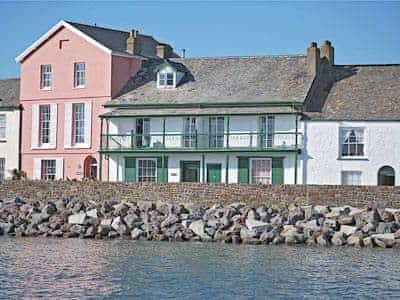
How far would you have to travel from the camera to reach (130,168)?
50.5 m

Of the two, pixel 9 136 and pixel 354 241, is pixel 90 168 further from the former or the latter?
pixel 354 241

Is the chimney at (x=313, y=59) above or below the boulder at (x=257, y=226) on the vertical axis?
above

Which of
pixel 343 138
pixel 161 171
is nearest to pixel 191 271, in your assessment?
pixel 343 138

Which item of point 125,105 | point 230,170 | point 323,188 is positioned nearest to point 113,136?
point 125,105

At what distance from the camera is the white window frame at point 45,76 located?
54.1m

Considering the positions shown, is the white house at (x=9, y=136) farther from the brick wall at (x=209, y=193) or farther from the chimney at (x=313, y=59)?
the chimney at (x=313, y=59)

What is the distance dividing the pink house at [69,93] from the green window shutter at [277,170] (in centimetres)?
903

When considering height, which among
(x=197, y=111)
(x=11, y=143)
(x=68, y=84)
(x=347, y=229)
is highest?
(x=68, y=84)

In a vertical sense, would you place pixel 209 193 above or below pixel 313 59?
below

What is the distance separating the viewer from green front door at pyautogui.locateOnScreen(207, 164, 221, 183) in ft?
160

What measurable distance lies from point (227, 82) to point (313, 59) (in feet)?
15.0

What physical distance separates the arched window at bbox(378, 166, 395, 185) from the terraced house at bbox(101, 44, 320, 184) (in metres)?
3.74

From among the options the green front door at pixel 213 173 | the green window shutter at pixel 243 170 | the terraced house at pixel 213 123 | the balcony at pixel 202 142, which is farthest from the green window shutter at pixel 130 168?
the green window shutter at pixel 243 170

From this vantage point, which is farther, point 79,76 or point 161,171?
point 79,76
